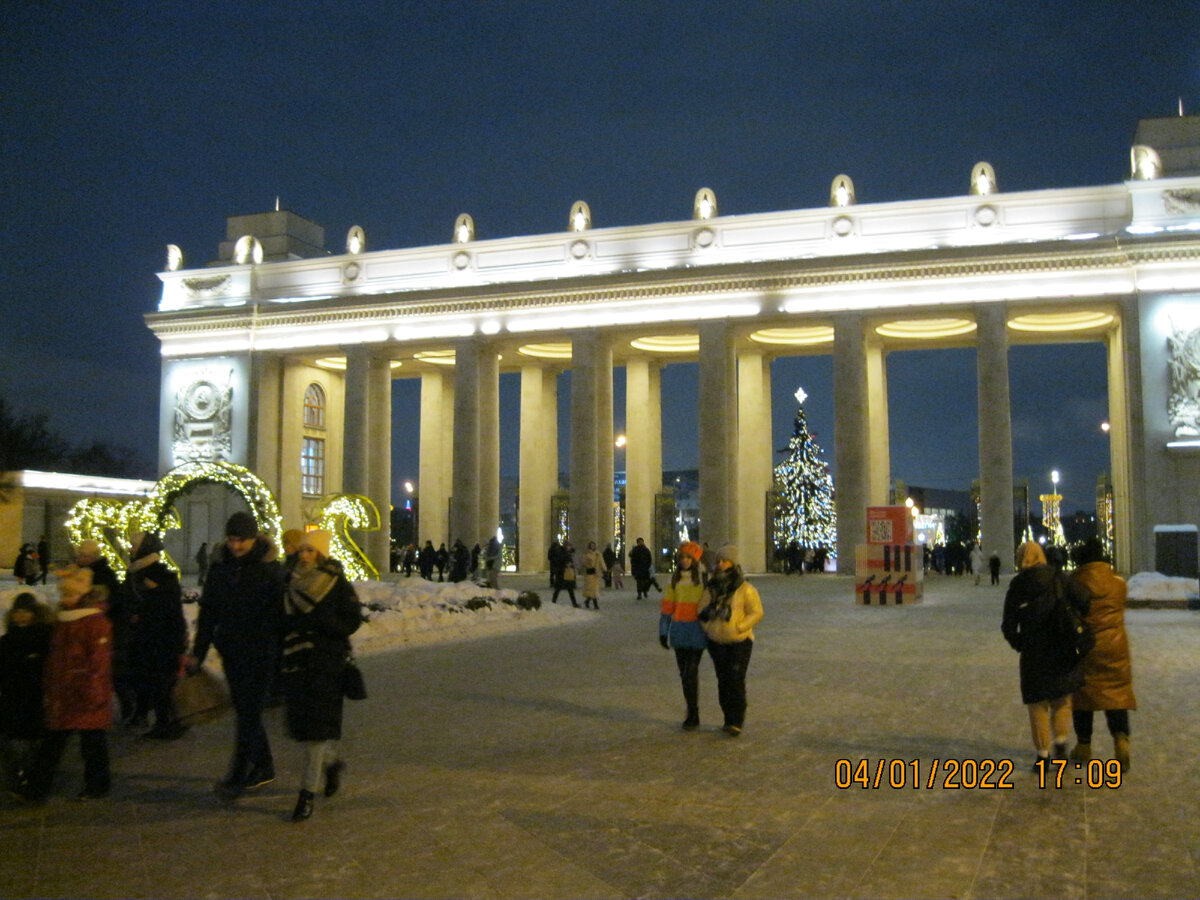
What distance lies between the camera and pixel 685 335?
40.9m

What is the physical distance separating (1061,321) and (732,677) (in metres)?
33.6

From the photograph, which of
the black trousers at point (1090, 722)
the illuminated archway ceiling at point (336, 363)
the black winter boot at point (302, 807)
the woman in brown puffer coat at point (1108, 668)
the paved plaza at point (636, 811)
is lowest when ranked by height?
the paved plaza at point (636, 811)

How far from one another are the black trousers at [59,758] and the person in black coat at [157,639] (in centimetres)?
A: 180

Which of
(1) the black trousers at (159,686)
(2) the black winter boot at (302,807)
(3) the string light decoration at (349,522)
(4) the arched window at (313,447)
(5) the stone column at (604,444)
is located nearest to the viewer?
(2) the black winter boot at (302,807)

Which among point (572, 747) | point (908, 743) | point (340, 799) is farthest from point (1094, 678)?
point (340, 799)

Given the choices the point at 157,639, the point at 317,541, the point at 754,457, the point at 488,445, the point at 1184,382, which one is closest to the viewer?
the point at 317,541

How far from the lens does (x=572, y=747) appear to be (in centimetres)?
829

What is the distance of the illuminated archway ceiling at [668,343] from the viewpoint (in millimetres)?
41719

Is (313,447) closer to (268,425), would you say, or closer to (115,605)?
(268,425)

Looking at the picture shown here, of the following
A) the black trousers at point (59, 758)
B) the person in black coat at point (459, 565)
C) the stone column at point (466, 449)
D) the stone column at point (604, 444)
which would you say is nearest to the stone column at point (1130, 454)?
the stone column at point (604, 444)

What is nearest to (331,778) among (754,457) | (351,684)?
(351,684)

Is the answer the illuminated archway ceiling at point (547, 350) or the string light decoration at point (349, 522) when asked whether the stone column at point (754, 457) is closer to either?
the illuminated archway ceiling at point (547, 350)

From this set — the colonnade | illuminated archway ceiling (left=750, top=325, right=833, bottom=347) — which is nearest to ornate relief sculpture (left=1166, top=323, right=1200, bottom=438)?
the colonnade

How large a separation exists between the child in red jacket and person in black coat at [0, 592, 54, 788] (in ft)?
0.25
